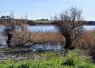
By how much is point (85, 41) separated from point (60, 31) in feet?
12.0

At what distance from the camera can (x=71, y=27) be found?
109ft

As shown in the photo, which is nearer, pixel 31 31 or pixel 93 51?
pixel 93 51

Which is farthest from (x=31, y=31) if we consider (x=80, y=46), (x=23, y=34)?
(x=80, y=46)

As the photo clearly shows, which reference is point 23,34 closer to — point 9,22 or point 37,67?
point 9,22

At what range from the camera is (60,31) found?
33938 mm

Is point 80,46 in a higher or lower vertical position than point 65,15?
lower

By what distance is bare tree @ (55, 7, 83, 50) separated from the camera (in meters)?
33.0

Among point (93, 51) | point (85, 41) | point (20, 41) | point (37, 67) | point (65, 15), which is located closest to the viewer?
point (37, 67)

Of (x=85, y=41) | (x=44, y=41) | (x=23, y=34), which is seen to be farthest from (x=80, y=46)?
(x=23, y=34)

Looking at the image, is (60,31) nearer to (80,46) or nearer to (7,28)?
(80,46)

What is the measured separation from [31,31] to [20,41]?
2388mm

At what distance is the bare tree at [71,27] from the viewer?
3303cm

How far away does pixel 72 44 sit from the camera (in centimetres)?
3316

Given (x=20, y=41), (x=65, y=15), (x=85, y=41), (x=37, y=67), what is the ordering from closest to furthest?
1. (x=37, y=67)
2. (x=85, y=41)
3. (x=65, y=15)
4. (x=20, y=41)
